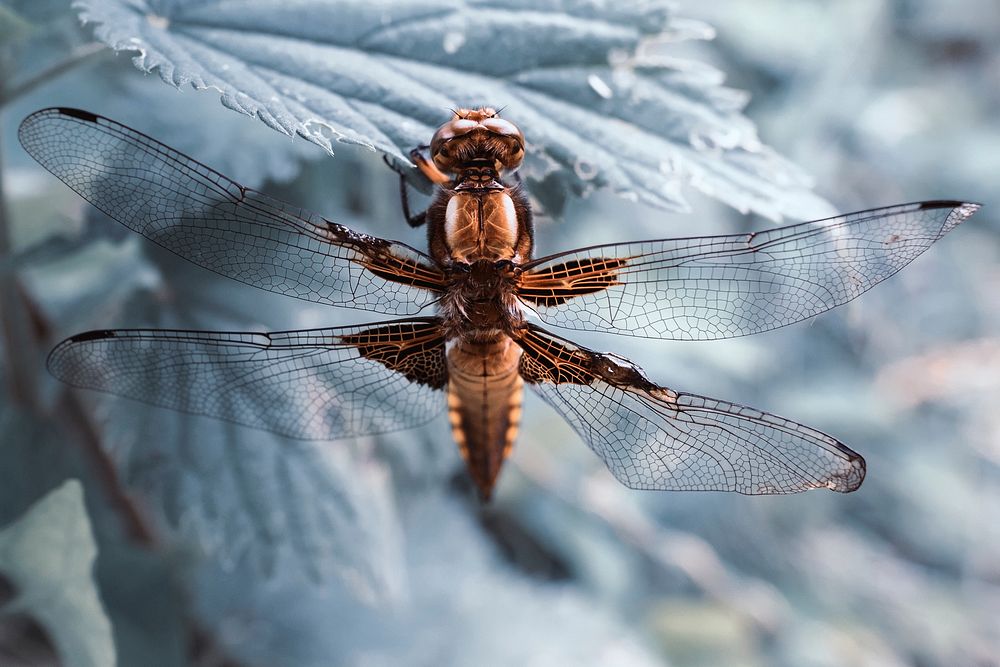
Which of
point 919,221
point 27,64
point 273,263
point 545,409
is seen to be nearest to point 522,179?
point 273,263

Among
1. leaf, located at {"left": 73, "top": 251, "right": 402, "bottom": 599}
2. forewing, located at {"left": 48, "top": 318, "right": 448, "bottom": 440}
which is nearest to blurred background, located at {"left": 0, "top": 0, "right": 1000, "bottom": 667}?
leaf, located at {"left": 73, "top": 251, "right": 402, "bottom": 599}

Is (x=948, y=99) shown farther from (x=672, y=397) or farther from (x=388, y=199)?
(x=672, y=397)

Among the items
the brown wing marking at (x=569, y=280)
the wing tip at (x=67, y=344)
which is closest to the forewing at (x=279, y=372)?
the wing tip at (x=67, y=344)

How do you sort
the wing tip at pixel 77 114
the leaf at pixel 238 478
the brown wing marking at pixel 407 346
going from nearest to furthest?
1. the wing tip at pixel 77 114
2. the brown wing marking at pixel 407 346
3. the leaf at pixel 238 478

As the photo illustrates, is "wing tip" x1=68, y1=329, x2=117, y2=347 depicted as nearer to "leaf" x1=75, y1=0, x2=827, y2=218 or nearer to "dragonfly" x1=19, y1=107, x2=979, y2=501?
"dragonfly" x1=19, y1=107, x2=979, y2=501

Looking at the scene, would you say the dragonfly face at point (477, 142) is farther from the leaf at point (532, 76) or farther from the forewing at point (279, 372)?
the forewing at point (279, 372)

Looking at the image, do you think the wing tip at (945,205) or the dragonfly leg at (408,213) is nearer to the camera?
the wing tip at (945,205)

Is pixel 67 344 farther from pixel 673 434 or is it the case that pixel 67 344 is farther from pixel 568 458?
pixel 568 458
